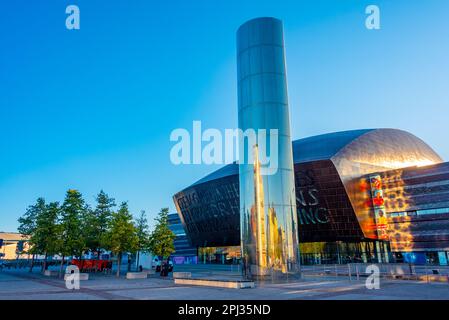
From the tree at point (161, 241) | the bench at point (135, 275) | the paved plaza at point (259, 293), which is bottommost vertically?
the bench at point (135, 275)

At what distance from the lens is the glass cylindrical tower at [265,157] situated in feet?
78.5

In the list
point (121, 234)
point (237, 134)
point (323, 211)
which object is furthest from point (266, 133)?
point (323, 211)

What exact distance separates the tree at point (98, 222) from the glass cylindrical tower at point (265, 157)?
30643 mm

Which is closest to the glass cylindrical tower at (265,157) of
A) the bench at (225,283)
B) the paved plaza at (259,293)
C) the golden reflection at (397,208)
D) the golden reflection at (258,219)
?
the golden reflection at (258,219)

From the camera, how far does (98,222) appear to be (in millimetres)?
53094

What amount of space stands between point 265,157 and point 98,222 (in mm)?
36910

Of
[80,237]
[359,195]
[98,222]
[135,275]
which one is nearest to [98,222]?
[98,222]

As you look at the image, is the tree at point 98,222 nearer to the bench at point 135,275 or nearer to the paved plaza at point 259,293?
the bench at point 135,275

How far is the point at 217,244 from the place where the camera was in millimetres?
81500
